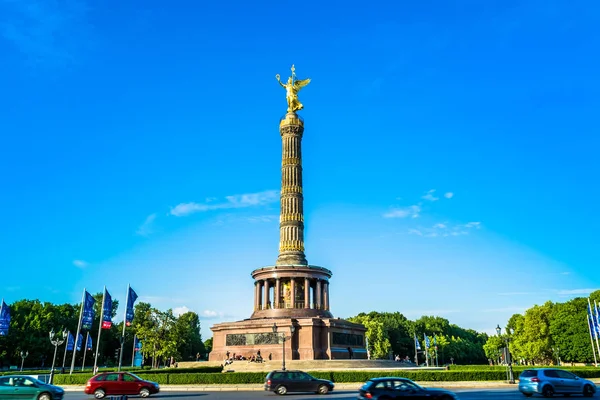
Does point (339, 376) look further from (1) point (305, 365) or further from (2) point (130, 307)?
(2) point (130, 307)

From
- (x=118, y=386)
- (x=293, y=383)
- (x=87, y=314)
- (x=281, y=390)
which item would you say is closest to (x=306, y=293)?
(x=87, y=314)

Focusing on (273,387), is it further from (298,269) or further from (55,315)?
(55,315)

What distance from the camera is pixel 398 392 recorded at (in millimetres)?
15984

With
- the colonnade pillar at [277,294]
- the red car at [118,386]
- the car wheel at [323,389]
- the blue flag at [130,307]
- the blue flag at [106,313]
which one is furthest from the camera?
the colonnade pillar at [277,294]

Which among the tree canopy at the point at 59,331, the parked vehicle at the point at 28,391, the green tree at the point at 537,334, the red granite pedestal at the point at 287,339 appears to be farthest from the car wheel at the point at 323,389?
the green tree at the point at 537,334

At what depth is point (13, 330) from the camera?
61969 mm

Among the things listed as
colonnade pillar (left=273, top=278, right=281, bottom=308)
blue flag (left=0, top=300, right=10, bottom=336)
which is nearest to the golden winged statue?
colonnade pillar (left=273, top=278, right=281, bottom=308)

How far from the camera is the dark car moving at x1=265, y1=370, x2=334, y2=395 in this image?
2355cm

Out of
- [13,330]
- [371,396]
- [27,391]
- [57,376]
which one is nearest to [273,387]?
[371,396]

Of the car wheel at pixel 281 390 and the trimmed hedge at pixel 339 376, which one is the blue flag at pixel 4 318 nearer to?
the trimmed hedge at pixel 339 376

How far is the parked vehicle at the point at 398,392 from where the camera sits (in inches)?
623

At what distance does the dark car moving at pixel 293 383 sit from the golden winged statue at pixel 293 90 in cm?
3880

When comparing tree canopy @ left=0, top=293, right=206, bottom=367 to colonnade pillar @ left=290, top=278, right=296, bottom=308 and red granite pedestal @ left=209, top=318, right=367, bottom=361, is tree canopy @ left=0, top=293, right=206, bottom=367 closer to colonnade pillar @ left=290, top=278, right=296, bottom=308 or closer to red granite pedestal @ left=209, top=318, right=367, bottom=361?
red granite pedestal @ left=209, top=318, right=367, bottom=361

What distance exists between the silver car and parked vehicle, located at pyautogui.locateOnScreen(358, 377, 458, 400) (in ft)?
25.9
